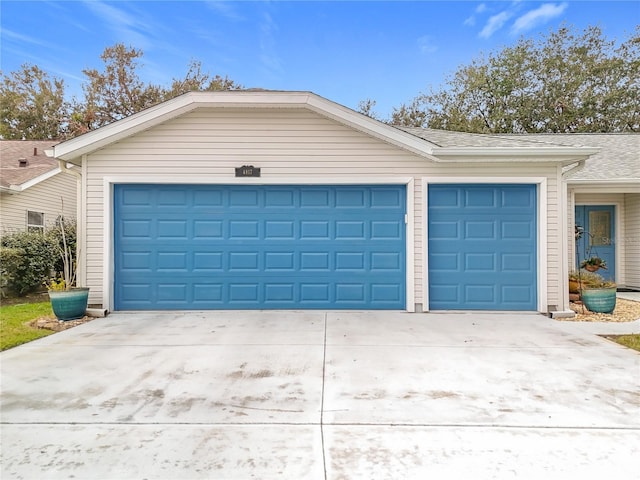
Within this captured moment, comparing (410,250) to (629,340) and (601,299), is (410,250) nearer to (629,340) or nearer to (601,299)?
(629,340)

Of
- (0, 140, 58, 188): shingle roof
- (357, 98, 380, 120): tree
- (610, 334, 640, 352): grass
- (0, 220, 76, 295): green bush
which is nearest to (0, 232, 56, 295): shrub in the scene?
(0, 220, 76, 295): green bush

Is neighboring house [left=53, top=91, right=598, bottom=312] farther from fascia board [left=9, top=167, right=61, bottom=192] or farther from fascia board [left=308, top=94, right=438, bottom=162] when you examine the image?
fascia board [left=9, top=167, right=61, bottom=192]

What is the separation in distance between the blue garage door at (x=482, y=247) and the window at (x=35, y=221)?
38.2 feet

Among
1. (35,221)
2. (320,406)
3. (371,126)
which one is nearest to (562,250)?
(371,126)

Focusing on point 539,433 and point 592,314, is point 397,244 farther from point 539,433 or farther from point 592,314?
point 539,433

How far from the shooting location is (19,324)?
6.27 m

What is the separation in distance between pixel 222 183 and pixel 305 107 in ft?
6.52

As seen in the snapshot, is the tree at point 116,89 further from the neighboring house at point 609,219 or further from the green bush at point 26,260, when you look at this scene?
the neighboring house at point 609,219

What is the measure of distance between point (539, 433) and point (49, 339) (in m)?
5.80

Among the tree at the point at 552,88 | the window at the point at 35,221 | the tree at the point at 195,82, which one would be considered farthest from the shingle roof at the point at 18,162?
the tree at the point at 552,88

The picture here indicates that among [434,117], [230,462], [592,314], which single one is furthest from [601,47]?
[230,462]

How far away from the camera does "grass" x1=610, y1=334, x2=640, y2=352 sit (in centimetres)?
495

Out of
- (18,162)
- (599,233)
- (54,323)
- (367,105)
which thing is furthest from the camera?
(367,105)

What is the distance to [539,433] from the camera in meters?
2.72
